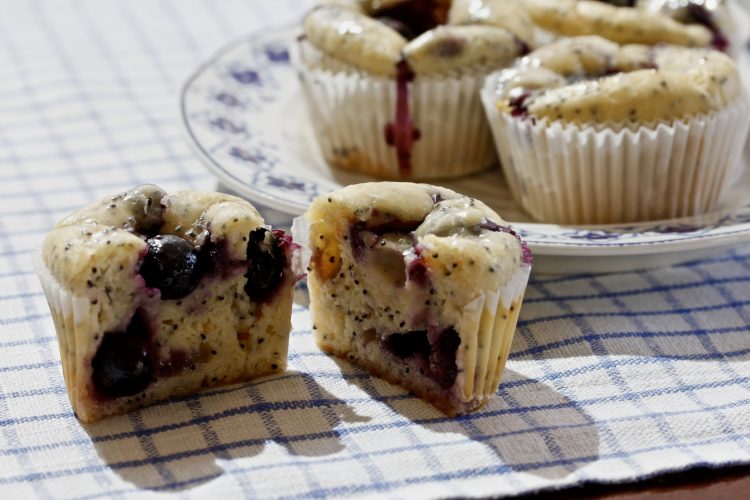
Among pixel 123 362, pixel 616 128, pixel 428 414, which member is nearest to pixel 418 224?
pixel 428 414

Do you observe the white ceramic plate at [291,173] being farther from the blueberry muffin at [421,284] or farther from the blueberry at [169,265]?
the blueberry at [169,265]

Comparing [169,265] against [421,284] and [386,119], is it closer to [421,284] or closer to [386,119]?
[421,284]

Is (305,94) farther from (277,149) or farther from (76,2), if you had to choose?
(76,2)

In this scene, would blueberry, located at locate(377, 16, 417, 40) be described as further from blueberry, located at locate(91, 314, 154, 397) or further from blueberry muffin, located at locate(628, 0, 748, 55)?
blueberry, located at locate(91, 314, 154, 397)

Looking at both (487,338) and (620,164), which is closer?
(487,338)


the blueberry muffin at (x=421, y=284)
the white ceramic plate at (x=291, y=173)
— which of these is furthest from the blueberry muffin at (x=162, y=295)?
the white ceramic plate at (x=291, y=173)

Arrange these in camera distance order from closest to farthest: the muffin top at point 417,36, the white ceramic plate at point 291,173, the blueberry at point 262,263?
the blueberry at point 262,263 < the white ceramic plate at point 291,173 < the muffin top at point 417,36
